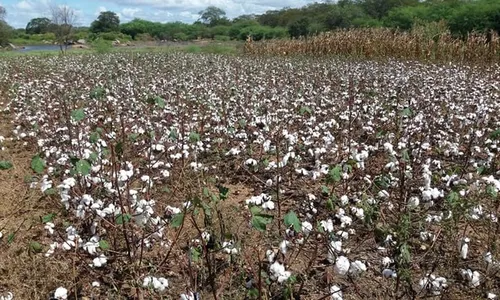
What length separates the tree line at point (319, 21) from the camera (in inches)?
959

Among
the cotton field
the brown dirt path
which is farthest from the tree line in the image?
the brown dirt path

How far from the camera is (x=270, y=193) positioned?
13.4ft

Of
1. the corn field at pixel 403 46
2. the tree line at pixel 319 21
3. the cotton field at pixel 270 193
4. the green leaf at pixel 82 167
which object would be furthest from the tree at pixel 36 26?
the green leaf at pixel 82 167

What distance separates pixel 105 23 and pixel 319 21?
4998 cm

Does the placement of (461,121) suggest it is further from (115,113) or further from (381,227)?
(115,113)

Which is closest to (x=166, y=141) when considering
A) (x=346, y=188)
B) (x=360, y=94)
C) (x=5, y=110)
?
(x=346, y=188)

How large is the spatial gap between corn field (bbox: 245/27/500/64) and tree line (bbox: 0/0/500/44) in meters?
2.09

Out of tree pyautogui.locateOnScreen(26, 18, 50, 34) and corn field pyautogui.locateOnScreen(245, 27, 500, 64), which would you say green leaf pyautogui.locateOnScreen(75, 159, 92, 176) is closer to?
corn field pyautogui.locateOnScreen(245, 27, 500, 64)

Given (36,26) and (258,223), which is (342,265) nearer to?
(258,223)

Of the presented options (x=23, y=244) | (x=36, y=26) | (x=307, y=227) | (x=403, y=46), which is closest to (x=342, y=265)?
(x=307, y=227)

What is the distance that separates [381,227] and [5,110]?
831 cm

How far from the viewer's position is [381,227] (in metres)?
2.59

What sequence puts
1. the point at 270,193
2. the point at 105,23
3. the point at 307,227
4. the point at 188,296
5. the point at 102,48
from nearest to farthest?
the point at 188,296
the point at 307,227
the point at 270,193
the point at 102,48
the point at 105,23

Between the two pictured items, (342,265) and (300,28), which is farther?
(300,28)
